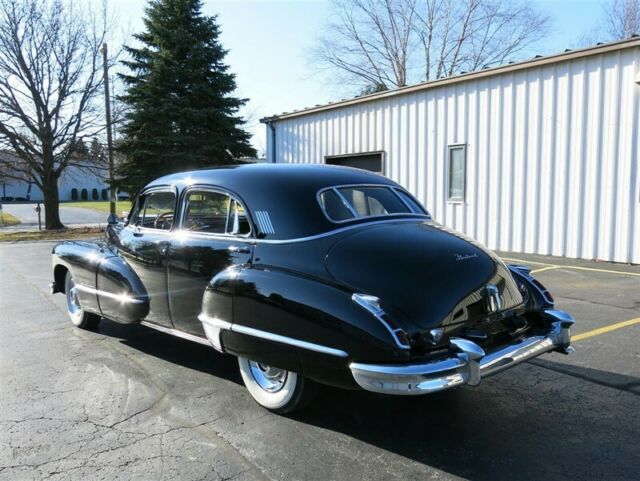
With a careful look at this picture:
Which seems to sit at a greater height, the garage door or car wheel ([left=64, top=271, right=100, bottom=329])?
the garage door

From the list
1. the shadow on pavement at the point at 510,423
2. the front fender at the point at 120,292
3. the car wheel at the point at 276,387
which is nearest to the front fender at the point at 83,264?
the front fender at the point at 120,292

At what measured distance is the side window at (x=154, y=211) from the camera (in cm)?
499

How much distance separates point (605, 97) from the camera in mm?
9578

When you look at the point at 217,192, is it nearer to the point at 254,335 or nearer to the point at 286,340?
the point at 254,335

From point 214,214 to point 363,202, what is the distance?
4.16 feet

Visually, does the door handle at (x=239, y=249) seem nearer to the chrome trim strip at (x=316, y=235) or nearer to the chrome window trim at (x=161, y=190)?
the chrome trim strip at (x=316, y=235)

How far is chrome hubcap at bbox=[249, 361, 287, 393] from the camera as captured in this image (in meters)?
3.68

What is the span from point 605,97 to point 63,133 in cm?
2116

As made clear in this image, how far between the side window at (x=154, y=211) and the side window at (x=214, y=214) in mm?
346

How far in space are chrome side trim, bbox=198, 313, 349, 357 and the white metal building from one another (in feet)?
27.7

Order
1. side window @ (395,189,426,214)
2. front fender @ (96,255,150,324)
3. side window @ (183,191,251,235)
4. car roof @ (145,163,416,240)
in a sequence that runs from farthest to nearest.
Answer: front fender @ (96,255,150,324) → side window @ (395,189,426,214) → side window @ (183,191,251,235) → car roof @ (145,163,416,240)

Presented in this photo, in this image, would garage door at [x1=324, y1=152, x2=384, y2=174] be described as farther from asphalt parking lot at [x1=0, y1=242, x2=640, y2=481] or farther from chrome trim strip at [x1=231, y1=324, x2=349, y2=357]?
chrome trim strip at [x1=231, y1=324, x2=349, y2=357]

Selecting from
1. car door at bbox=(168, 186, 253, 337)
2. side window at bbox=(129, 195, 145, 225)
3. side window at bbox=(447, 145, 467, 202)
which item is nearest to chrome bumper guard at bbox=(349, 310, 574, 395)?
car door at bbox=(168, 186, 253, 337)

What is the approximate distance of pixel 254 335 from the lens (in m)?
3.46
